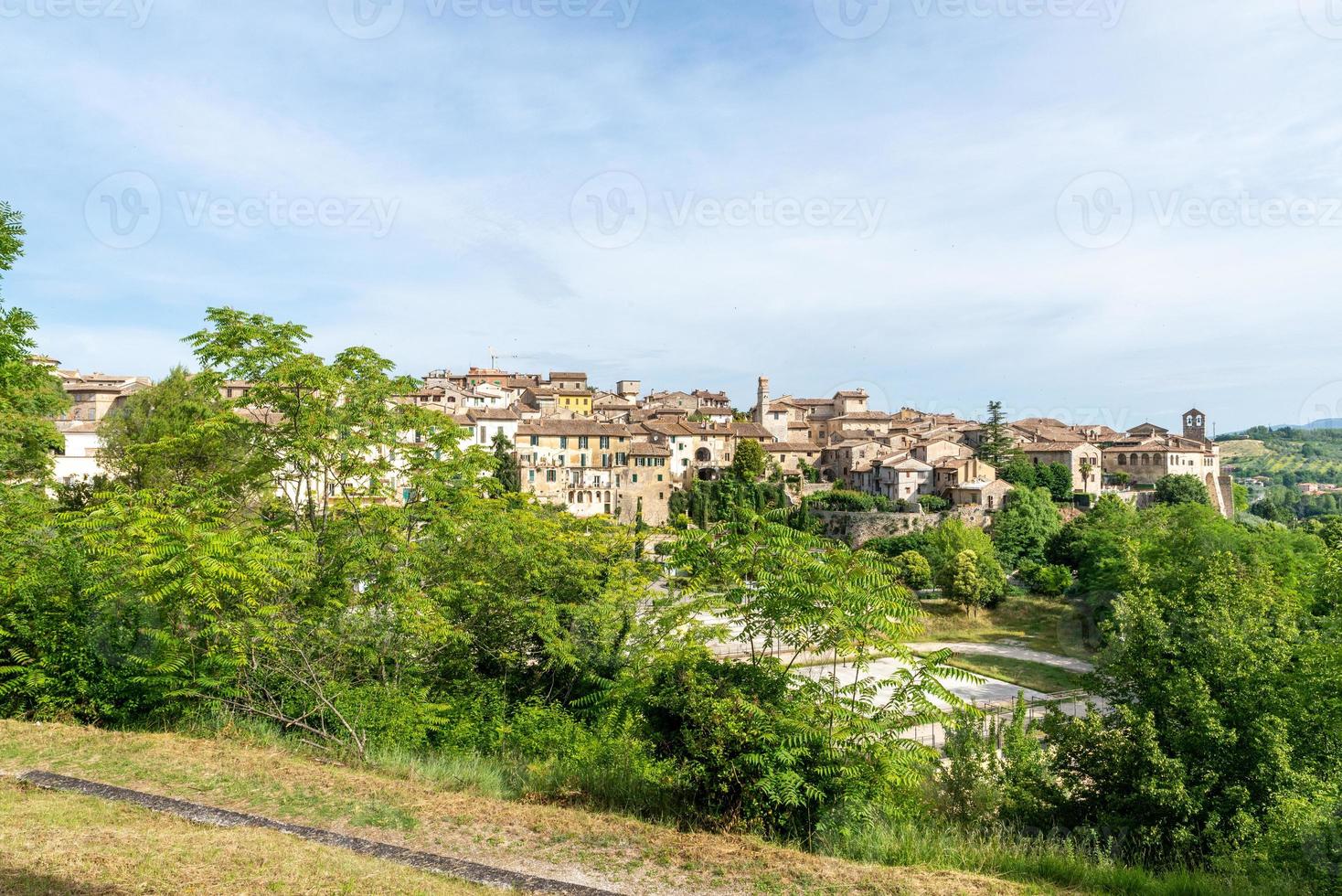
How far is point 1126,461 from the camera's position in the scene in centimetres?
8406

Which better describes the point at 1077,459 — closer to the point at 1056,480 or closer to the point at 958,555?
the point at 1056,480

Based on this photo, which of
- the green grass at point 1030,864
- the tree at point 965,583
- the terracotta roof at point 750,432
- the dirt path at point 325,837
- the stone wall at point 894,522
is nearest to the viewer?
the dirt path at point 325,837

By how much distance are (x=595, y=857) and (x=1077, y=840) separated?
24.4 feet

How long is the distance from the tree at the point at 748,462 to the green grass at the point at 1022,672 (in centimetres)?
3645

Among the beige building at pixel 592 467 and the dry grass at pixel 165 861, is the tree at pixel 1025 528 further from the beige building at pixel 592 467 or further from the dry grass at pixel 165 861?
the dry grass at pixel 165 861

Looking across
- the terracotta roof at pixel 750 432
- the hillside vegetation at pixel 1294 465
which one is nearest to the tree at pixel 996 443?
the terracotta roof at pixel 750 432

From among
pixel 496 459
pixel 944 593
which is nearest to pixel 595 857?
pixel 496 459

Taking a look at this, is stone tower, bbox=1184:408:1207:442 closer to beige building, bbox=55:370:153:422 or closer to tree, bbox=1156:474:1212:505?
tree, bbox=1156:474:1212:505

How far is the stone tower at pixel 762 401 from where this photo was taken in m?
93.9

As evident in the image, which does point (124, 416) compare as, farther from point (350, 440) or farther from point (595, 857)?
point (595, 857)

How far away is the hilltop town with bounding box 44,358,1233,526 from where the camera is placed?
65812 mm

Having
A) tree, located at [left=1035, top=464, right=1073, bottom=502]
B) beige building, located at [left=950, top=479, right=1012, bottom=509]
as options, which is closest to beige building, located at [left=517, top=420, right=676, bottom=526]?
beige building, located at [left=950, top=479, right=1012, bottom=509]

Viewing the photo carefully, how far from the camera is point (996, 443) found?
253 ft

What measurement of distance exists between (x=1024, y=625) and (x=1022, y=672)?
13.2m
